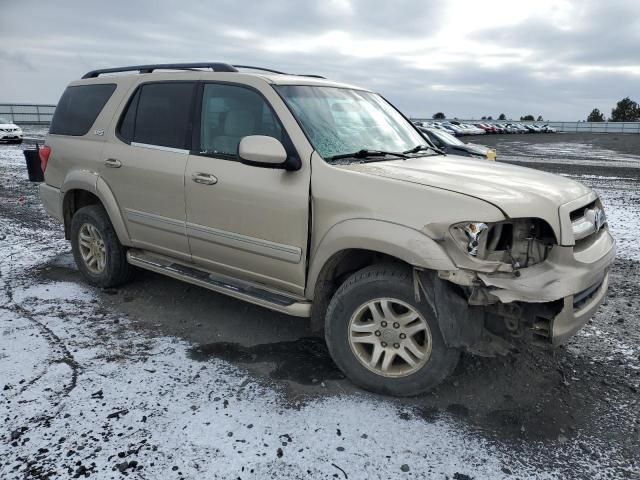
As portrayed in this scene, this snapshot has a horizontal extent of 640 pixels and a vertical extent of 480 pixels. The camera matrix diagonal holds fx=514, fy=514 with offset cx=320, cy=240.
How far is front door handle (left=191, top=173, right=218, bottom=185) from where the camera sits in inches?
147

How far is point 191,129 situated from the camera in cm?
401

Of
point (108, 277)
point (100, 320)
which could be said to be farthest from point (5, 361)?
point (108, 277)

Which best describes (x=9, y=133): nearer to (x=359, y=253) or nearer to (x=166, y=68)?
(x=166, y=68)

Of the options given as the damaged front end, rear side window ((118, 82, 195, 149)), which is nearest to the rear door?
rear side window ((118, 82, 195, 149))

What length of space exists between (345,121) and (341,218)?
3.30ft

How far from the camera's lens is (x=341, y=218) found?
125 inches

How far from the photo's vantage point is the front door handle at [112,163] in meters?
4.43

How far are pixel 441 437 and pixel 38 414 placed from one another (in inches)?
90.3

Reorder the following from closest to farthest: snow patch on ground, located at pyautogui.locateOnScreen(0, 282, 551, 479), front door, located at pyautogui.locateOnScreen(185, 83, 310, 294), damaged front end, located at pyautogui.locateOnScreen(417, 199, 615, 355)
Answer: snow patch on ground, located at pyautogui.locateOnScreen(0, 282, 551, 479)
damaged front end, located at pyautogui.locateOnScreen(417, 199, 615, 355)
front door, located at pyautogui.locateOnScreen(185, 83, 310, 294)

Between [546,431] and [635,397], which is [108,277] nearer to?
[546,431]

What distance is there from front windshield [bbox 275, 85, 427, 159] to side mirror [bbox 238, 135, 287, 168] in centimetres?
28

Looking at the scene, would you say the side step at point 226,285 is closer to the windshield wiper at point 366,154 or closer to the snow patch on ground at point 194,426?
the snow patch on ground at point 194,426

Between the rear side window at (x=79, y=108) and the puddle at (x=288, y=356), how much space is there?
2.50 meters

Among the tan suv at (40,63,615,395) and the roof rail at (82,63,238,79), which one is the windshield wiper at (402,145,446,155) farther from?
the roof rail at (82,63,238,79)
